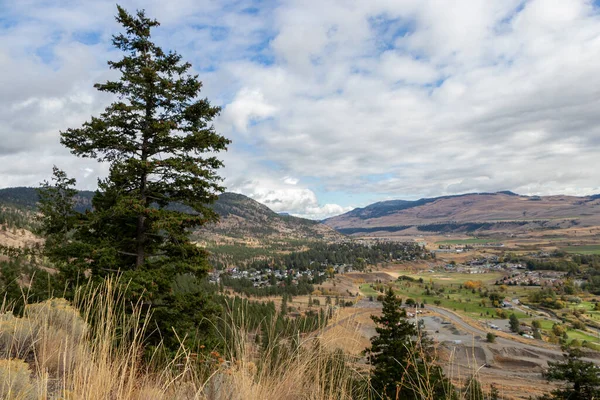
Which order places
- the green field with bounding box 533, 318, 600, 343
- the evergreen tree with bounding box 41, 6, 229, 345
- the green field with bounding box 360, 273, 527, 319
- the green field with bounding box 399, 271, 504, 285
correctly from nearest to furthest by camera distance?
the evergreen tree with bounding box 41, 6, 229, 345, the green field with bounding box 533, 318, 600, 343, the green field with bounding box 360, 273, 527, 319, the green field with bounding box 399, 271, 504, 285

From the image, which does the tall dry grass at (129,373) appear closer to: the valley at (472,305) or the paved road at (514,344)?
the valley at (472,305)

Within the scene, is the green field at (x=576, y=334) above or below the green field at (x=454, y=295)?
above

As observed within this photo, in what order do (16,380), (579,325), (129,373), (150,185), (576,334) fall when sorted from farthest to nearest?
(579,325)
(576,334)
(150,185)
(129,373)
(16,380)

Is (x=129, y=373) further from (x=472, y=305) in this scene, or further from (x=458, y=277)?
(x=458, y=277)

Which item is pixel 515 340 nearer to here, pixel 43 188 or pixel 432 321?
pixel 432 321

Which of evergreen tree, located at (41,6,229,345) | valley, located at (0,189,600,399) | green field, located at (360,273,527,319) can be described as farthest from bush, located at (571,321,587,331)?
evergreen tree, located at (41,6,229,345)

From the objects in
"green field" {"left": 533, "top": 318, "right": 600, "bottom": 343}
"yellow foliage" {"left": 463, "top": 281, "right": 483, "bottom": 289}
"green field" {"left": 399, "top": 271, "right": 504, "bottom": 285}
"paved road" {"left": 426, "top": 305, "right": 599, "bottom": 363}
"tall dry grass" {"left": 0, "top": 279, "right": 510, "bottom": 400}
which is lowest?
"green field" {"left": 399, "top": 271, "right": 504, "bottom": 285}

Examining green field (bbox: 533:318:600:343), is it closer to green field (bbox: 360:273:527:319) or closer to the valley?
the valley

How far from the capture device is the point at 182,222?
40.1 feet

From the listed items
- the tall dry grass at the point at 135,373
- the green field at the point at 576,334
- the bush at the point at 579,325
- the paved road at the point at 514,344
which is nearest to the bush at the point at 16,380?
the tall dry grass at the point at 135,373

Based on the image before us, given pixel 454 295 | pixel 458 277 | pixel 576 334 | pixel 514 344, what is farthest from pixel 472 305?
pixel 458 277

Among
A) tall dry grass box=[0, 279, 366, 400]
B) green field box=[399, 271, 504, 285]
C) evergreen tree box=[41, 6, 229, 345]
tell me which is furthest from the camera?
green field box=[399, 271, 504, 285]

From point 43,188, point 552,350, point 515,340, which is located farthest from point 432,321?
point 43,188

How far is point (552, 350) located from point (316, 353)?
3578 inches
